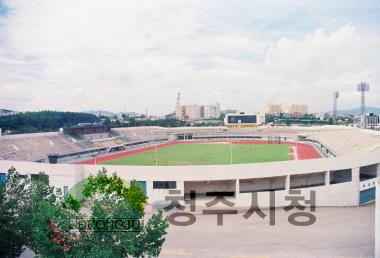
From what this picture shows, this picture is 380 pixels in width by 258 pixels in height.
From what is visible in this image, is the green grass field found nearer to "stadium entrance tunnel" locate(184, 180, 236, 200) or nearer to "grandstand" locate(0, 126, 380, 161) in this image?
"grandstand" locate(0, 126, 380, 161)

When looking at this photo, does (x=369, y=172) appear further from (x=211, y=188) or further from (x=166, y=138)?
(x=166, y=138)

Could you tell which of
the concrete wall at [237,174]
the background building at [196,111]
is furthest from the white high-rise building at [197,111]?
the concrete wall at [237,174]

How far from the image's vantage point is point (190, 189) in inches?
711

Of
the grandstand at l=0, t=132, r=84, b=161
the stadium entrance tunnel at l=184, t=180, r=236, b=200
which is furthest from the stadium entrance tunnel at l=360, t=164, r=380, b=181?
the grandstand at l=0, t=132, r=84, b=161

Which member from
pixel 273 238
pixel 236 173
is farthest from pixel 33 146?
pixel 273 238

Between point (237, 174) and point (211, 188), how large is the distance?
1.98 m

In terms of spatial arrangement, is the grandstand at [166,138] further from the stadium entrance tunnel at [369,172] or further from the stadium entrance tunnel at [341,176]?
the stadium entrance tunnel at [341,176]

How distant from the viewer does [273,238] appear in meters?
13.2

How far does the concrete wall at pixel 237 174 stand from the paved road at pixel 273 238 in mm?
1428

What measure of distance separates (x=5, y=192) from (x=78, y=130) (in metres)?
33.2

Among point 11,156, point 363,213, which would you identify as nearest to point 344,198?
point 363,213

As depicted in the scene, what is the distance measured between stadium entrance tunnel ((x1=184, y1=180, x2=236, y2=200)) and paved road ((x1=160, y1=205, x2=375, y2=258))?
7.17 feet

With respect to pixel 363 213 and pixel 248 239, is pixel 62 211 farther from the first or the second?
pixel 363 213

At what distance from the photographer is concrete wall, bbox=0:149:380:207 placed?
16.7 m
